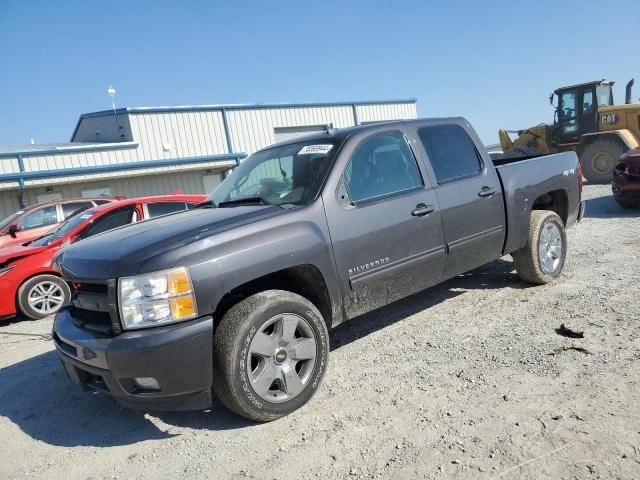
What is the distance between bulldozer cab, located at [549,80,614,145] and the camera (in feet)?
51.1

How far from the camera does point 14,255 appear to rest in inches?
268

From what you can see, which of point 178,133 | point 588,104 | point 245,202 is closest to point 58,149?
point 178,133

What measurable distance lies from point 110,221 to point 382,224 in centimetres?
516

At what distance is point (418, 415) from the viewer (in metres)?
2.95

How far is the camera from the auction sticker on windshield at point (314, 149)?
3.84 metres

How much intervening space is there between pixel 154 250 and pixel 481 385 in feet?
7.39

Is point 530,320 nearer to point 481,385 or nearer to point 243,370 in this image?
point 481,385

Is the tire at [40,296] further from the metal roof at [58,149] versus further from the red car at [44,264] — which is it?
the metal roof at [58,149]

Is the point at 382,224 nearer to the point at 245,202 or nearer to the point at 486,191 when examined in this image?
the point at 245,202

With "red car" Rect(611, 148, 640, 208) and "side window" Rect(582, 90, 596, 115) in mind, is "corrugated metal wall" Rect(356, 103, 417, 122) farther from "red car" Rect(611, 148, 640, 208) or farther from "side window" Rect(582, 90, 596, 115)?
"red car" Rect(611, 148, 640, 208)

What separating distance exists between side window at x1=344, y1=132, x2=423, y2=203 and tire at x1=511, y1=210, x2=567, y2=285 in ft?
5.65

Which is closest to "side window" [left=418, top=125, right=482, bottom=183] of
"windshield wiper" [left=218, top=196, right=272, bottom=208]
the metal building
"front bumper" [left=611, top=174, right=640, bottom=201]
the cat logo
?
"windshield wiper" [left=218, top=196, right=272, bottom=208]

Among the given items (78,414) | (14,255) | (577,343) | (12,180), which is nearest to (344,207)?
(577,343)

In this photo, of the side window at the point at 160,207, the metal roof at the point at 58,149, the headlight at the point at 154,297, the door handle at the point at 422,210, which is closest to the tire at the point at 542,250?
the door handle at the point at 422,210
